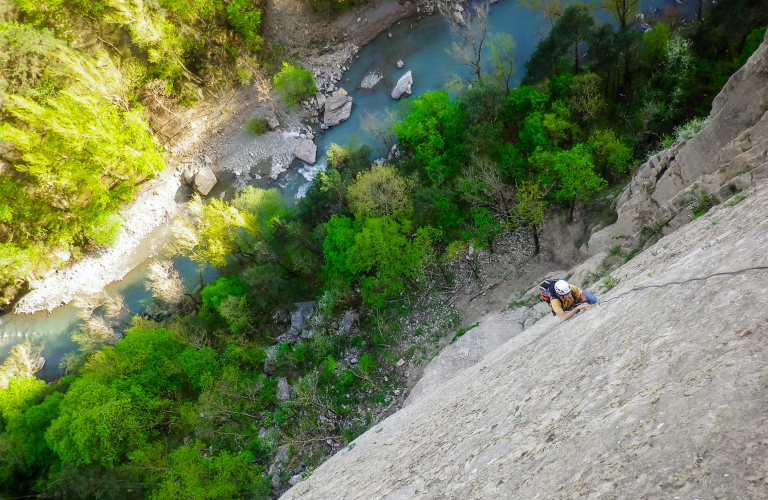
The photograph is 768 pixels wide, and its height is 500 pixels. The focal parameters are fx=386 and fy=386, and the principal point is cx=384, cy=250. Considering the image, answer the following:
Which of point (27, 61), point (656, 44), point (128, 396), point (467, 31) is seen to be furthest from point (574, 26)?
point (27, 61)

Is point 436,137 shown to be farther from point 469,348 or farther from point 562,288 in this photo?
point 562,288

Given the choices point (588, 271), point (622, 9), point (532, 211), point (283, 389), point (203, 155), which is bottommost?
point (588, 271)

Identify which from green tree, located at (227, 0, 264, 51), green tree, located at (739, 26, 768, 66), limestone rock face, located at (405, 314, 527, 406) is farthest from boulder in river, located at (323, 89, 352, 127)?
green tree, located at (739, 26, 768, 66)

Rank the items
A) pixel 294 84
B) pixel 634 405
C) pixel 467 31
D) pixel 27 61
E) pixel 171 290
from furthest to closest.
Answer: pixel 294 84 < pixel 467 31 < pixel 27 61 < pixel 171 290 < pixel 634 405

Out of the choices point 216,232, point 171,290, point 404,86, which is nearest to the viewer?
point 216,232

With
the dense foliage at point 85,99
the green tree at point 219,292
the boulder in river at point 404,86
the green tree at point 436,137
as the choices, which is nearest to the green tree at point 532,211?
the green tree at point 436,137

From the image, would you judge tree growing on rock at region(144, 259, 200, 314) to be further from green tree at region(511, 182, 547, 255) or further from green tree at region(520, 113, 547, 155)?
green tree at region(520, 113, 547, 155)

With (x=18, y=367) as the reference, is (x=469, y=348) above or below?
below
